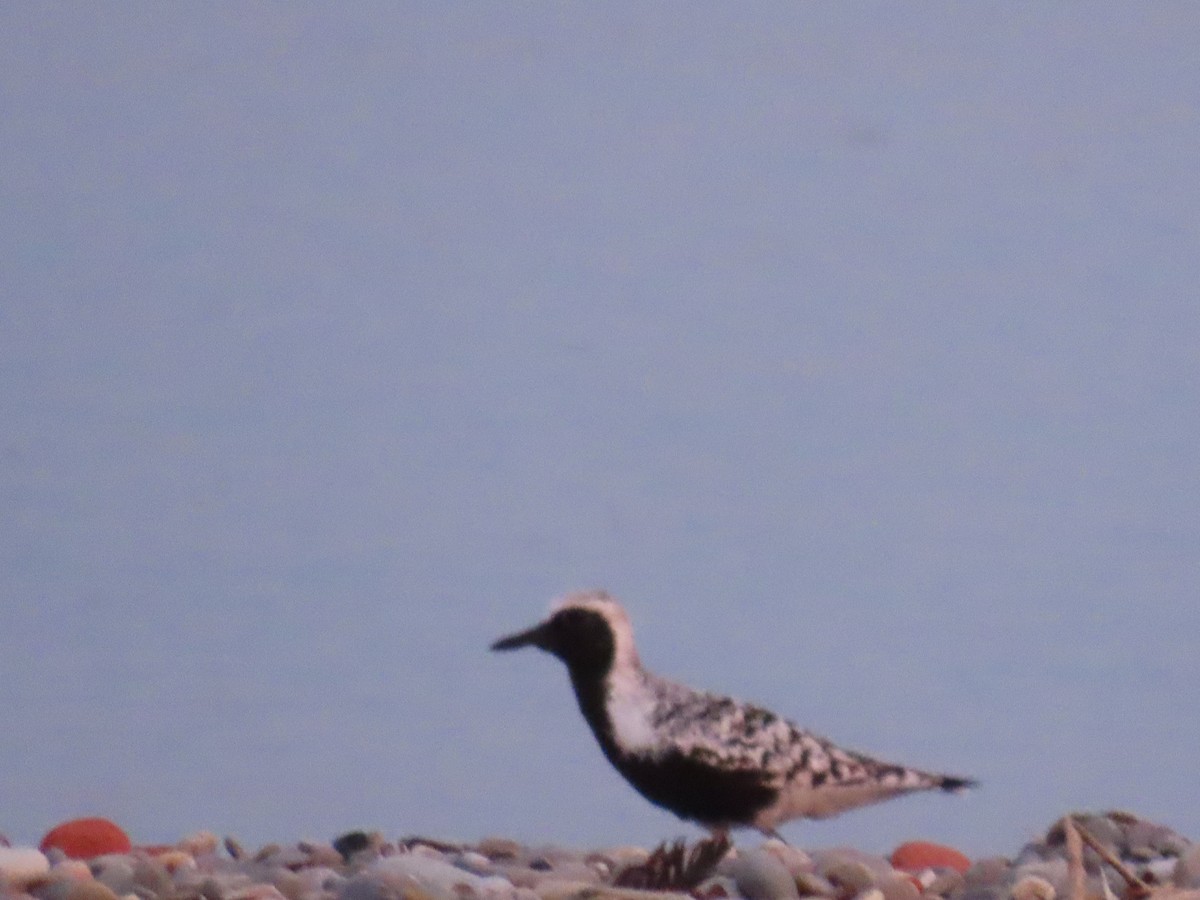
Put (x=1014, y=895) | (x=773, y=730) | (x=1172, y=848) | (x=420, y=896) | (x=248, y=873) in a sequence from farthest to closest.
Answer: (x=773, y=730) → (x=1172, y=848) → (x=248, y=873) → (x=1014, y=895) → (x=420, y=896)

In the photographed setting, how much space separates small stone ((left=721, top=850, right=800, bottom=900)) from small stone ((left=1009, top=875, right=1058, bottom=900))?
628mm

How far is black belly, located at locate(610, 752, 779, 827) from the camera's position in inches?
247

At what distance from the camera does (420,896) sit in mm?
4484

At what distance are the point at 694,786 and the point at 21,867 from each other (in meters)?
2.28

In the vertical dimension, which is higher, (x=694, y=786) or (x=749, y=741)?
(x=749, y=741)

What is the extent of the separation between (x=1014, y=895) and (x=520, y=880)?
143 centimetres

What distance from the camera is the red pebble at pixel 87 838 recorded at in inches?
254

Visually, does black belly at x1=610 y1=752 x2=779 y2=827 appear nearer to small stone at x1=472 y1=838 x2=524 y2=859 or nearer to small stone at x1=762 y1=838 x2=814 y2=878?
small stone at x1=762 y1=838 x2=814 y2=878

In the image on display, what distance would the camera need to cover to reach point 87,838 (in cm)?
649

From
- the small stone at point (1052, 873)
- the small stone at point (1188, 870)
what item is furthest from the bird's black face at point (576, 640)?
the small stone at point (1188, 870)

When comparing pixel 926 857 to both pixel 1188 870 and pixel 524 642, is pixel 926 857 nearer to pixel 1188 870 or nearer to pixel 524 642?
pixel 1188 870

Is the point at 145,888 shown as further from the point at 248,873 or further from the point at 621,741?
the point at 621,741

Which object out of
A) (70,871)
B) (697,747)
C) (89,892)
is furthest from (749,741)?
(89,892)

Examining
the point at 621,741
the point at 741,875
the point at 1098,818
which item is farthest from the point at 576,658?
the point at 1098,818
